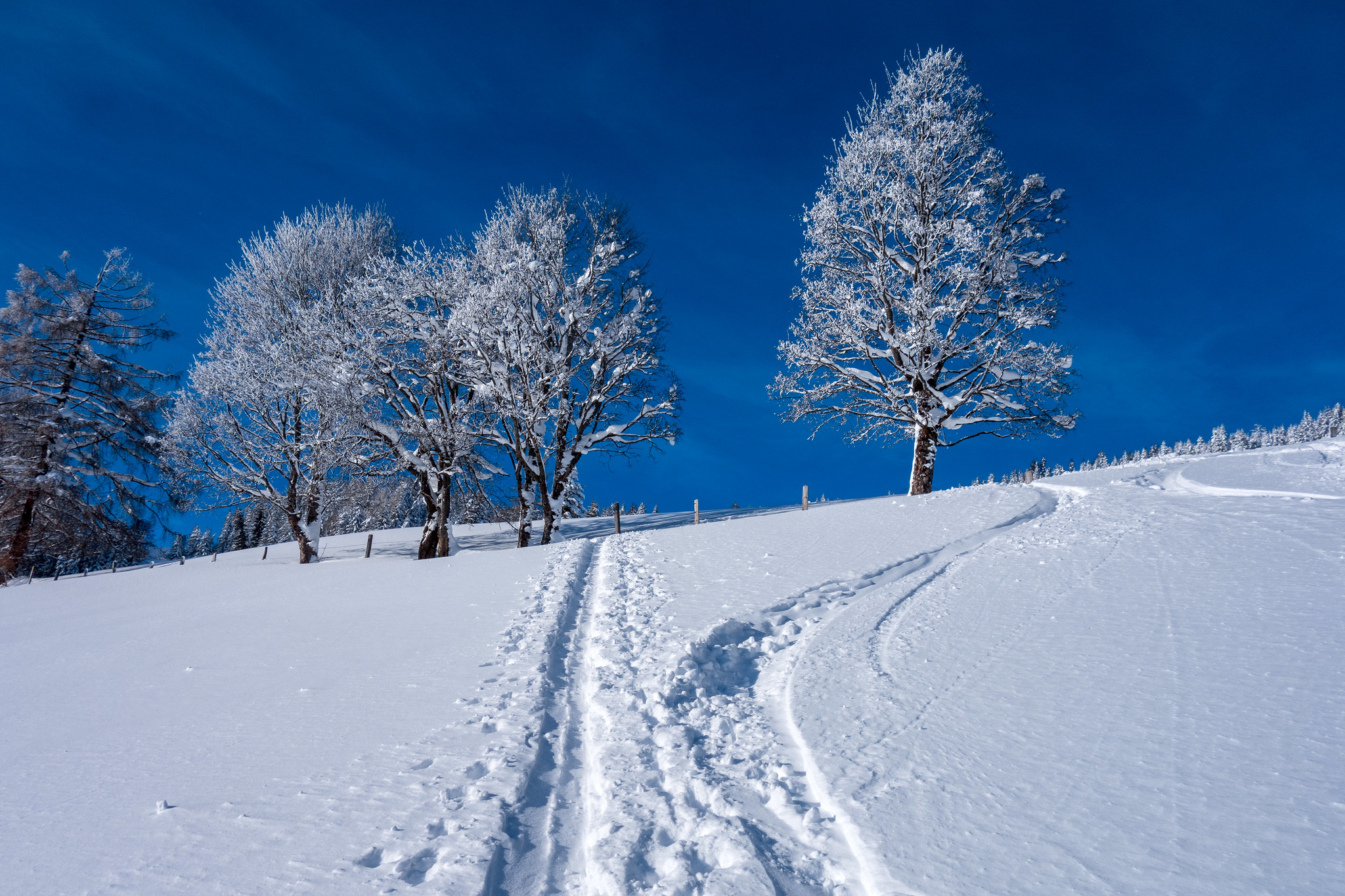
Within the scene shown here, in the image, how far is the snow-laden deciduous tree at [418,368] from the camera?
18.3m

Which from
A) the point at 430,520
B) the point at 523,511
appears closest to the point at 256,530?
the point at 430,520

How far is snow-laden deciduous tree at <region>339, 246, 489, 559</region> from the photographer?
18.3m

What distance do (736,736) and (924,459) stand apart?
580 inches

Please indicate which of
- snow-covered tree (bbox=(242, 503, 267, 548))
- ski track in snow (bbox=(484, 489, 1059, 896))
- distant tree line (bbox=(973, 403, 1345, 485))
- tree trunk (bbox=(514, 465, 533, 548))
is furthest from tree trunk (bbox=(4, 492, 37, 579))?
distant tree line (bbox=(973, 403, 1345, 485))

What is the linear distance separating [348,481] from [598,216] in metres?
13.9

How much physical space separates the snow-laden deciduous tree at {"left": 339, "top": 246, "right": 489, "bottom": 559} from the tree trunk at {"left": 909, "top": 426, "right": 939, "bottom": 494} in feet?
47.0

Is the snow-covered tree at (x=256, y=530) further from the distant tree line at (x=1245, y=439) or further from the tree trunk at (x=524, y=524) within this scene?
the distant tree line at (x=1245, y=439)

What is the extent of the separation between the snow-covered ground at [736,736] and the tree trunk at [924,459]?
26.0 feet

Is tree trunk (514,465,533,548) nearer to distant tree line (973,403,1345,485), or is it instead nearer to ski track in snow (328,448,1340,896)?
ski track in snow (328,448,1340,896)

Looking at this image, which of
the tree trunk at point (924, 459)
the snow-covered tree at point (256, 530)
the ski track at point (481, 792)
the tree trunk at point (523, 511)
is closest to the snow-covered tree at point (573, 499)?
the tree trunk at point (523, 511)

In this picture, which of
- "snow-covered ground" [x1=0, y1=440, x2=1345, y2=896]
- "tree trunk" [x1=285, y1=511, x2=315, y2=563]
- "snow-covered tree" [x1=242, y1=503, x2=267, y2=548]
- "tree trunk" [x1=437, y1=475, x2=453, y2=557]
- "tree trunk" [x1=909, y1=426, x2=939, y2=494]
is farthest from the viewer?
"snow-covered tree" [x1=242, y1=503, x2=267, y2=548]

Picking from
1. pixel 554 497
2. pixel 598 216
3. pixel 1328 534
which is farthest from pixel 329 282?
pixel 1328 534

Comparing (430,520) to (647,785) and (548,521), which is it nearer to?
(548,521)

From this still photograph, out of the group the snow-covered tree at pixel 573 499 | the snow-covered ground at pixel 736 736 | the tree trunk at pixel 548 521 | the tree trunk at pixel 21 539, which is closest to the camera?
the snow-covered ground at pixel 736 736
